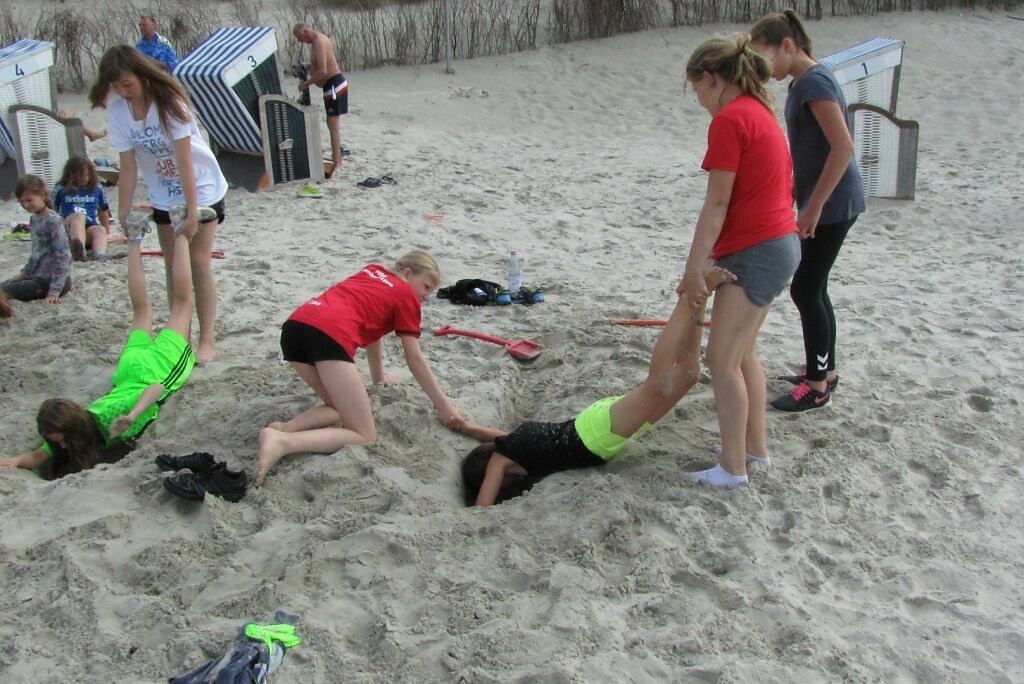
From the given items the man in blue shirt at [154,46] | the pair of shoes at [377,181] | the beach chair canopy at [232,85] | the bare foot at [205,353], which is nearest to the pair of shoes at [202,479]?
the bare foot at [205,353]

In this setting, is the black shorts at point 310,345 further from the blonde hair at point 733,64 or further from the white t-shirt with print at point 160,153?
the blonde hair at point 733,64

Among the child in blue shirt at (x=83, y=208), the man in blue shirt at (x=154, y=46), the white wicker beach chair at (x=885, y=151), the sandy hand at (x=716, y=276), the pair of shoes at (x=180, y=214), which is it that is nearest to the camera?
the sandy hand at (x=716, y=276)

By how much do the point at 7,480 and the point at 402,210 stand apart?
14.1 feet

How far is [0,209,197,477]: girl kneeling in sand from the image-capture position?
13.0 ft

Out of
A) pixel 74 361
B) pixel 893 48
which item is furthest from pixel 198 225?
pixel 893 48

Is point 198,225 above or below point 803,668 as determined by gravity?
above

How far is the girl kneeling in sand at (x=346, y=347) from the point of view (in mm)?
3814

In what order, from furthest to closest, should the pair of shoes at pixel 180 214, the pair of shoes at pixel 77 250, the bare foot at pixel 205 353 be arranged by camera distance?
the pair of shoes at pixel 77 250 → the bare foot at pixel 205 353 → the pair of shoes at pixel 180 214

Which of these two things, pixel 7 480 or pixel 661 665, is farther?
pixel 7 480

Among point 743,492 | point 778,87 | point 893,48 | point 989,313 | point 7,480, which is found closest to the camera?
point 743,492

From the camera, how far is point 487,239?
22.8 ft

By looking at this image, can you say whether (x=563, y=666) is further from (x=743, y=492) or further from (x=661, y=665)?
(x=743, y=492)

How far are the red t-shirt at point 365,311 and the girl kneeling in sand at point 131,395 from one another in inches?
34.5

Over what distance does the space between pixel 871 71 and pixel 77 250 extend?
6.47 meters
